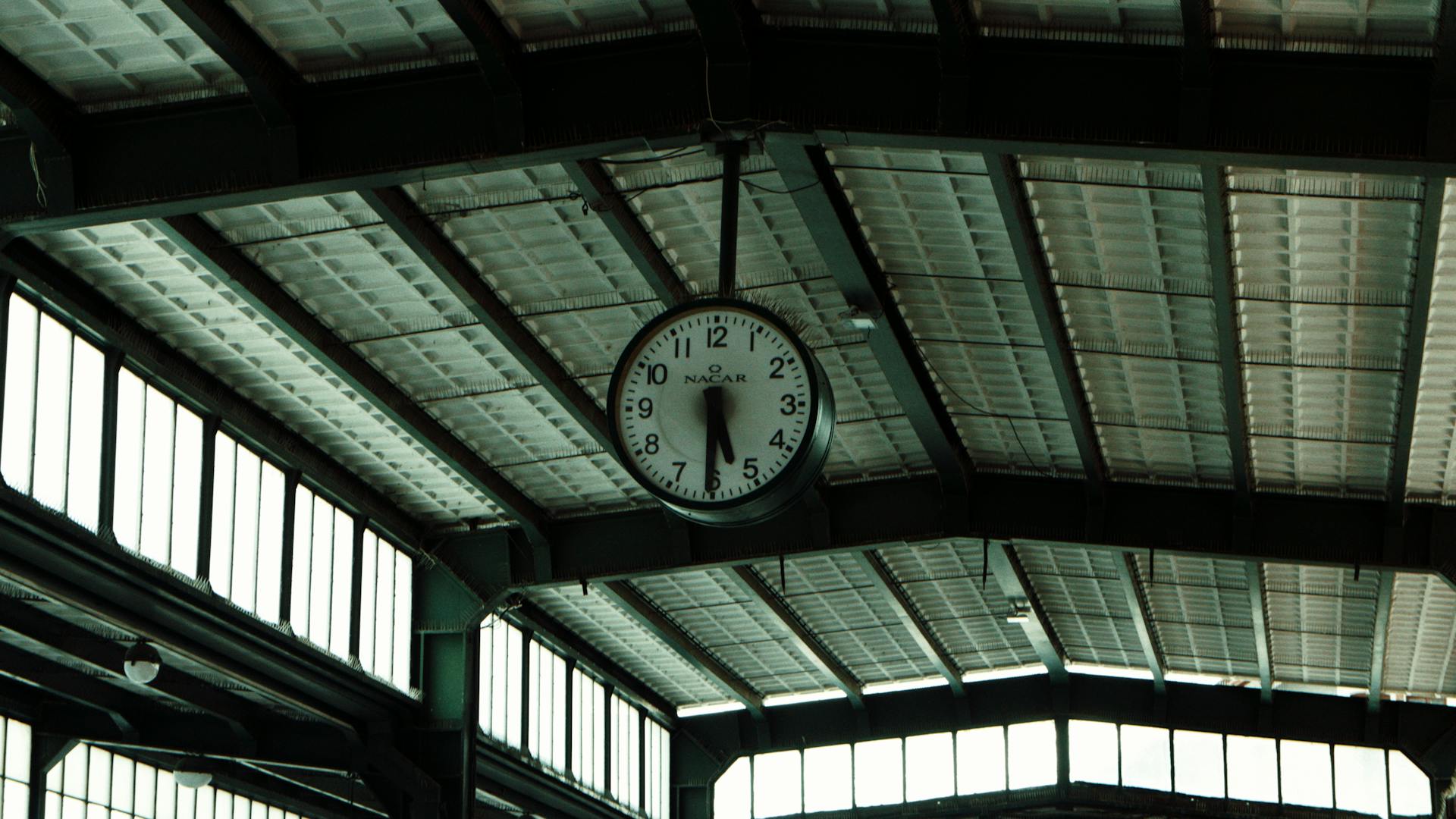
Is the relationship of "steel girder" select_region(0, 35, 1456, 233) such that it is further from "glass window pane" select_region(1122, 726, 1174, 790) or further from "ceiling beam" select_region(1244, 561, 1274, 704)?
"glass window pane" select_region(1122, 726, 1174, 790)

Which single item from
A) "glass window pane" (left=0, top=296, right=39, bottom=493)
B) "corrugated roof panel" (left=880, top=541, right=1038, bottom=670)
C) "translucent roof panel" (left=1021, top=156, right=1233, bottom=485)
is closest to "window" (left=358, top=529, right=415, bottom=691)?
"corrugated roof panel" (left=880, top=541, right=1038, bottom=670)

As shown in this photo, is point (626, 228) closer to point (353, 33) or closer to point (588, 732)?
point (353, 33)

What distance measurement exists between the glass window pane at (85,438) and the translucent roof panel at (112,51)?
12.5ft

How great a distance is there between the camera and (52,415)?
64.8 ft

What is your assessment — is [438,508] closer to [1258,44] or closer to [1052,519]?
[1052,519]

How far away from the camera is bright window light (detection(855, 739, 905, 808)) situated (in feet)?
137

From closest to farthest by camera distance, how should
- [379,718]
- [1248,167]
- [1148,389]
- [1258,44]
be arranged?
[1258,44] → [1248,167] → [1148,389] → [379,718]

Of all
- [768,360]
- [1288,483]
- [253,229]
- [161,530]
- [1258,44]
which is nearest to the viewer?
[768,360]

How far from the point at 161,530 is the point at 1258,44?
13.3m

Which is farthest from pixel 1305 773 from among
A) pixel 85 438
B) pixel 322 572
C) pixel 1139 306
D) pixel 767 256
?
pixel 85 438

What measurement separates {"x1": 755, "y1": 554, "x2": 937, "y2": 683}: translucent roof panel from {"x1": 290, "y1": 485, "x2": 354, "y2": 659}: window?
6.93 metres

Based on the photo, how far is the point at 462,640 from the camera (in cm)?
2903

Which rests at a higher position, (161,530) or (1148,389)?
(1148,389)

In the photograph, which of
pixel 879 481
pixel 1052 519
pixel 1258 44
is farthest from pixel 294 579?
pixel 1258 44
